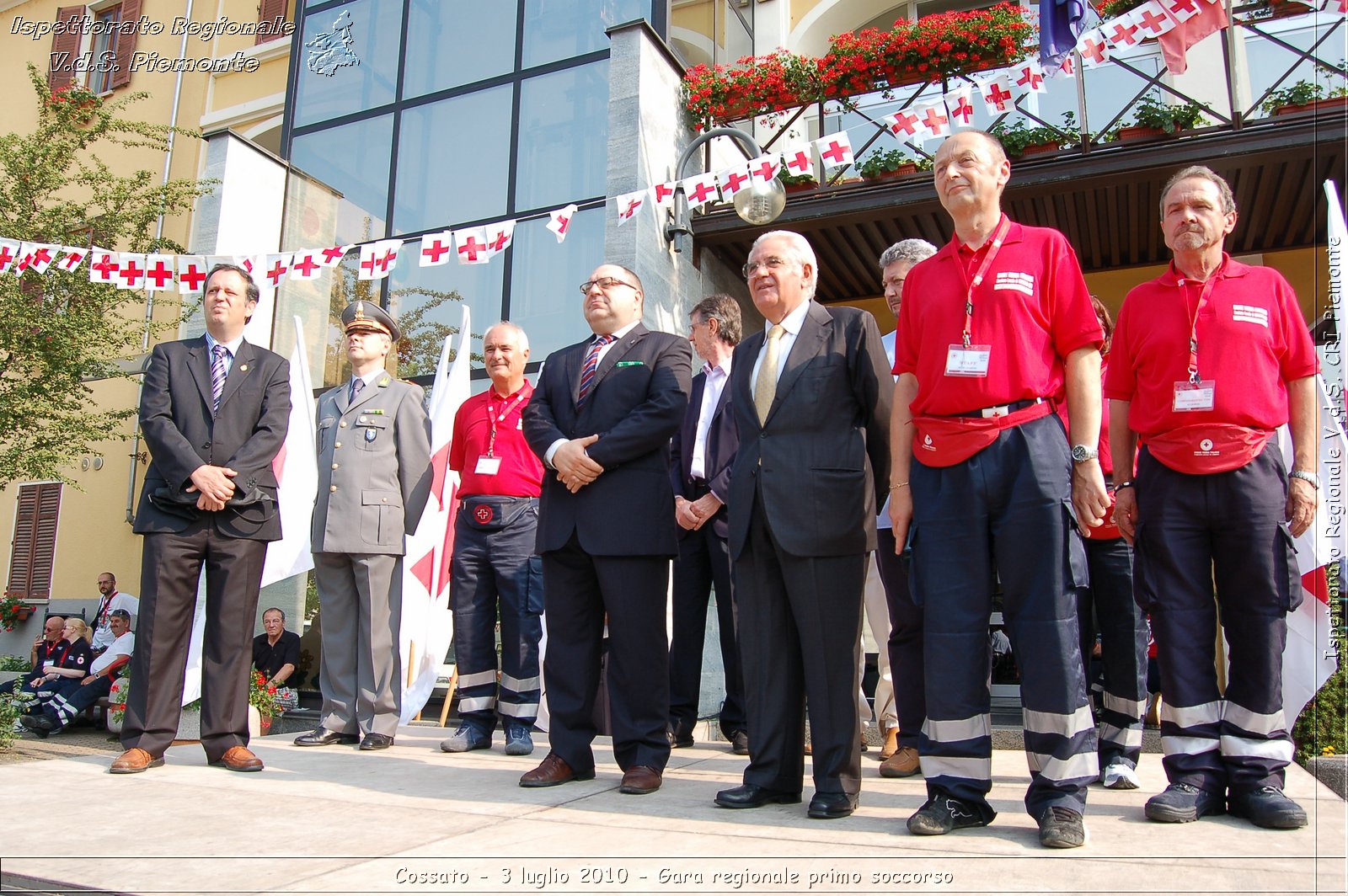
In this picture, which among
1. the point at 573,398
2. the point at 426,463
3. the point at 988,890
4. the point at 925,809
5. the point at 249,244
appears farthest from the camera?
the point at 249,244

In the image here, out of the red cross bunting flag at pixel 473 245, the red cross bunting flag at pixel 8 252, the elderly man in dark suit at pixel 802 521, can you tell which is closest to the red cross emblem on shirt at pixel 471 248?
the red cross bunting flag at pixel 473 245

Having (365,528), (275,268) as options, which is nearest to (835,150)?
(365,528)

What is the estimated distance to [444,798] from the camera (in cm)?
324

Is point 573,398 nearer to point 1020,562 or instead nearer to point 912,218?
point 1020,562

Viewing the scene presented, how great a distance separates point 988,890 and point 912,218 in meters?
7.21

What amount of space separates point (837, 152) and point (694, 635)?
394cm

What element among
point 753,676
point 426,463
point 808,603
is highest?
point 426,463

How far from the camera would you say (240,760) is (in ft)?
12.7

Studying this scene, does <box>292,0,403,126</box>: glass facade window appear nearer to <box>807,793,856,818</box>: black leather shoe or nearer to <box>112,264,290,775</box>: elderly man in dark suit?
<box>112,264,290,775</box>: elderly man in dark suit

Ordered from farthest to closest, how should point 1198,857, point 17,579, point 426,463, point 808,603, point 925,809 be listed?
point 17,579 → point 426,463 → point 808,603 → point 925,809 → point 1198,857

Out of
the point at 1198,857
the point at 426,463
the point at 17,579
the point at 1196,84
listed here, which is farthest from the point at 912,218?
the point at 17,579

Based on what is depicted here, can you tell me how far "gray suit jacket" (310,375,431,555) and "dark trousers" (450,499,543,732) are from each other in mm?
355

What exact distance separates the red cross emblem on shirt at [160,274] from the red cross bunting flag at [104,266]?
0.31 metres

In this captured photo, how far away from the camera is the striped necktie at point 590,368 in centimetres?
375
